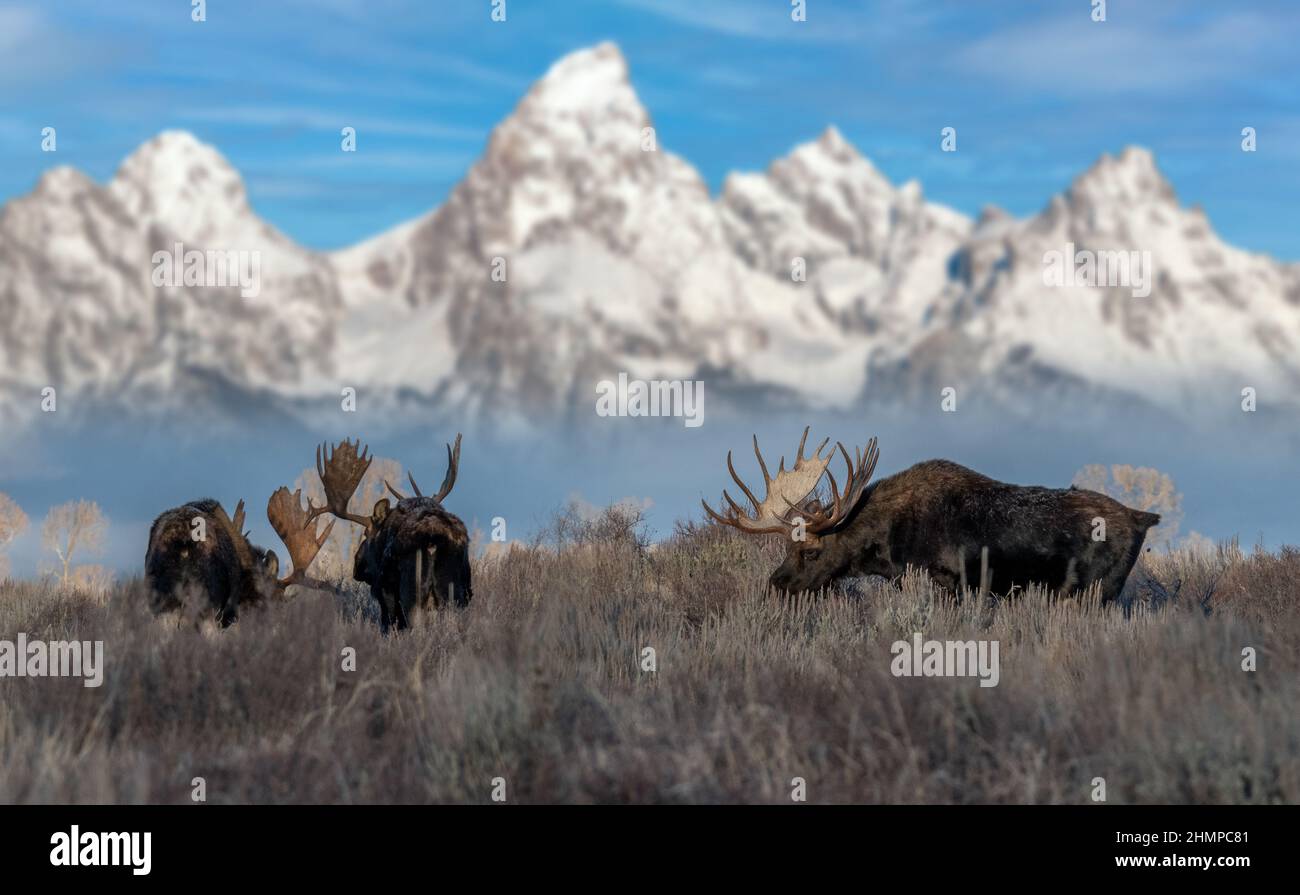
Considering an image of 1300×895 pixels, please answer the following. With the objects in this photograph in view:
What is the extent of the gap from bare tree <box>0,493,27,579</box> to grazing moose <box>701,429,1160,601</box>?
1481cm

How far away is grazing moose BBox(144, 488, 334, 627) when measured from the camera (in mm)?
11383

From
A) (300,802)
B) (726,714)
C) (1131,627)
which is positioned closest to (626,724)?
(726,714)

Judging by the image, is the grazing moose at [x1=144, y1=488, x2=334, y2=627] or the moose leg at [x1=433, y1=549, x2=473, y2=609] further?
the grazing moose at [x1=144, y1=488, x2=334, y2=627]

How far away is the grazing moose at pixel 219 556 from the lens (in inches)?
448

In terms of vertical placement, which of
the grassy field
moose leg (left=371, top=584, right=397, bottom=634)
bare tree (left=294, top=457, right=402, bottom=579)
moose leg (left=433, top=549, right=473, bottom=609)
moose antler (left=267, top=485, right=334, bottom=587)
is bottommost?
the grassy field

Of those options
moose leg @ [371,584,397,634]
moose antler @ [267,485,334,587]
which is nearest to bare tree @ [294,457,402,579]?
moose antler @ [267,485,334,587]

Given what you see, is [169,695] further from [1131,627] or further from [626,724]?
[1131,627]

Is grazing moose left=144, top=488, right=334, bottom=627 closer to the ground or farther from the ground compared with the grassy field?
farther from the ground

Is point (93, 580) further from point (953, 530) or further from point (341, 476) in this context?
point (953, 530)

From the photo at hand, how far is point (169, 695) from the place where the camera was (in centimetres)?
848

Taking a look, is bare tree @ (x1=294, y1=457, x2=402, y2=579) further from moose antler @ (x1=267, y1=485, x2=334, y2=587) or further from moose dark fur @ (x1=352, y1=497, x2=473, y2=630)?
moose dark fur @ (x1=352, y1=497, x2=473, y2=630)

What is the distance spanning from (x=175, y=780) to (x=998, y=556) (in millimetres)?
7171

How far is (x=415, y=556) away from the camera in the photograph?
11.2 meters

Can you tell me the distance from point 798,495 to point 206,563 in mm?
5673
